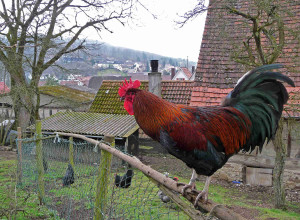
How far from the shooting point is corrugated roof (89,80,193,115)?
639 inches

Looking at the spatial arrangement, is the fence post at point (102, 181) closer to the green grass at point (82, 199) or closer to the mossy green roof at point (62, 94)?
the green grass at point (82, 199)

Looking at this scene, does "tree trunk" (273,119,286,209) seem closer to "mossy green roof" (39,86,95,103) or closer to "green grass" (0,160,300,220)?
"green grass" (0,160,300,220)

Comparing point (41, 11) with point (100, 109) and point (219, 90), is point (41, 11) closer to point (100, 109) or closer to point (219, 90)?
point (100, 109)

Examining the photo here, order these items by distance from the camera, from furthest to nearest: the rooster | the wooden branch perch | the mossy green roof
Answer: the mossy green roof → the rooster → the wooden branch perch

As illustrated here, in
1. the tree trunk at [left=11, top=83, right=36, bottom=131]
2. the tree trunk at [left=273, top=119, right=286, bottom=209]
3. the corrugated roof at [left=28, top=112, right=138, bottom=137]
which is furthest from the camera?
the tree trunk at [left=11, top=83, right=36, bottom=131]

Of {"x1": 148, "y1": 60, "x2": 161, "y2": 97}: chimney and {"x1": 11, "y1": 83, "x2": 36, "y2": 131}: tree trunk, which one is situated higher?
{"x1": 148, "y1": 60, "x2": 161, "y2": 97}: chimney

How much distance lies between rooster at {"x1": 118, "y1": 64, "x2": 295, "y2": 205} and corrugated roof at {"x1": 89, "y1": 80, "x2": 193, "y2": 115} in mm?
12437

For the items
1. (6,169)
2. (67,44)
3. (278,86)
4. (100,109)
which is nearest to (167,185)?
(278,86)

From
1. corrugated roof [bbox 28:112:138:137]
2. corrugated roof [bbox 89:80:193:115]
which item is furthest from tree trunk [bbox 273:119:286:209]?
corrugated roof [bbox 89:80:193:115]

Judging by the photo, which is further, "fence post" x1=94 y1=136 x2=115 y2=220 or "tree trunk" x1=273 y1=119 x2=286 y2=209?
"tree trunk" x1=273 y1=119 x2=286 y2=209

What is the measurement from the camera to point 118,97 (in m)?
17.2

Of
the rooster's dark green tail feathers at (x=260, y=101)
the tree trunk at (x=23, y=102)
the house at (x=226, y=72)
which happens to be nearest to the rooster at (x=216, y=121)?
the rooster's dark green tail feathers at (x=260, y=101)

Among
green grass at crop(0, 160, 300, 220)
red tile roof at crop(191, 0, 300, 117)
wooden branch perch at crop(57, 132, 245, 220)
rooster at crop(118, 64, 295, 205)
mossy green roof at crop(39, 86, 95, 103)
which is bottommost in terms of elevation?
green grass at crop(0, 160, 300, 220)

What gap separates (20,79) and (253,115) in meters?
15.7
